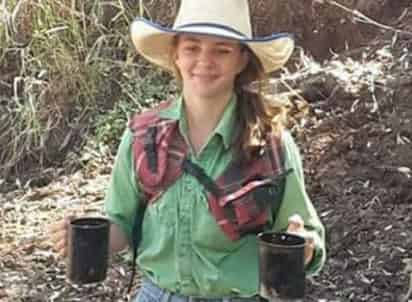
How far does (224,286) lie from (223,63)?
1.78 ft

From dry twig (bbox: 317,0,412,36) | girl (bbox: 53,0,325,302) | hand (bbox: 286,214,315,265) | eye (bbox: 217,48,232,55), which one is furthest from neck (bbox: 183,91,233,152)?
dry twig (bbox: 317,0,412,36)

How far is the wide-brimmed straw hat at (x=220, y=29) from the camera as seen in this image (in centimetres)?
268

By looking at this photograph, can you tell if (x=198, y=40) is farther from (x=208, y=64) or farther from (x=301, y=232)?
(x=301, y=232)

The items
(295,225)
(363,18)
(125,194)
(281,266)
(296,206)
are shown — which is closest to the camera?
(281,266)

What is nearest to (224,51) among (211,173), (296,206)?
(211,173)

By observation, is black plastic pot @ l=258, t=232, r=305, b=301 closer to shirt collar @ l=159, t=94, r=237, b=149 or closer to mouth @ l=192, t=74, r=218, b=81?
shirt collar @ l=159, t=94, r=237, b=149

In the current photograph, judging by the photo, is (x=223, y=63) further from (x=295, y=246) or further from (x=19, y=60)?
(x=19, y=60)

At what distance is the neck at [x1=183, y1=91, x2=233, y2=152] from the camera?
8.98ft

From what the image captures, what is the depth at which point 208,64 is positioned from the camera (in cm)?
266

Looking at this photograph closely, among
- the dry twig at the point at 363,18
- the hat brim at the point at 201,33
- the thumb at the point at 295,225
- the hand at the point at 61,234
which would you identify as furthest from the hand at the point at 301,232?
the dry twig at the point at 363,18

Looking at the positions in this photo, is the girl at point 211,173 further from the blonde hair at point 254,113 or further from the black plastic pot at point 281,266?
the black plastic pot at point 281,266

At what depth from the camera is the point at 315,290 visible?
4199mm

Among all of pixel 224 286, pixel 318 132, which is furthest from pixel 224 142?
pixel 318 132

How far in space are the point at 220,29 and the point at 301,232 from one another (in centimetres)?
53
